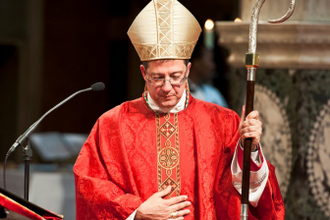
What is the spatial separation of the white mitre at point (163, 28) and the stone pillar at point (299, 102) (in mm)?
1474

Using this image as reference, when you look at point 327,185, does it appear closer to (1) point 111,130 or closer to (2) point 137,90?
(1) point 111,130

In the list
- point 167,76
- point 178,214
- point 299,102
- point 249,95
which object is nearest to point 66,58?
point 299,102

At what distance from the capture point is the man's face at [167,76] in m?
3.87

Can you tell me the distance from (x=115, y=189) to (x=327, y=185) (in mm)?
2136

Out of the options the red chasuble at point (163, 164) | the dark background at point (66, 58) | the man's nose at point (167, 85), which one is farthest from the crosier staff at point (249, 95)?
the dark background at point (66, 58)

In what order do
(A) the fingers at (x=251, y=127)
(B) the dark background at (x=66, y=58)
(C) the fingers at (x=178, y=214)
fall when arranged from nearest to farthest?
(A) the fingers at (x=251, y=127)
(C) the fingers at (x=178, y=214)
(B) the dark background at (x=66, y=58)

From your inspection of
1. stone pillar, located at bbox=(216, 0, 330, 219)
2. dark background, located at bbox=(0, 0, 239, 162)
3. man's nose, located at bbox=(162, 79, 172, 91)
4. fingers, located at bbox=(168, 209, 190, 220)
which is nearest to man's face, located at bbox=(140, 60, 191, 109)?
man's nose, located at bbox=(162, 79, 172, 91)

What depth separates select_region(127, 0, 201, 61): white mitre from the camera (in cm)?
401

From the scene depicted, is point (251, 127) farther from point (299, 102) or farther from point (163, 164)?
point (299, 102)

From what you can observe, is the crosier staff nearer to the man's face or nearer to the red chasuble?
the red chasuble

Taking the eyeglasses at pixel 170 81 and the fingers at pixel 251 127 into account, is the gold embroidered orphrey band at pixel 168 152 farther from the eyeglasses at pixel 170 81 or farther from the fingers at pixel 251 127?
the fingers at pixel 251 127

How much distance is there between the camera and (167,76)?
3.86 metres

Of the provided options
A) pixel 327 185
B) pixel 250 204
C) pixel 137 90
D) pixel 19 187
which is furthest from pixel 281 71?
pixel 137 90

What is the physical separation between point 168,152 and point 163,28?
0.74 meters
